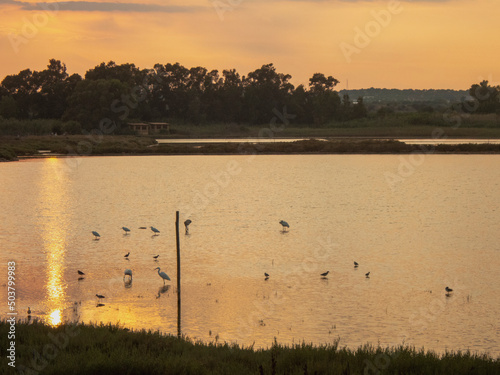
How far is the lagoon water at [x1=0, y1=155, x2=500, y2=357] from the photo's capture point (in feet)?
53.1

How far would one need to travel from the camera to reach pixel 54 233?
100ft

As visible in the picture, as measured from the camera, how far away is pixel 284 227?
31.8m

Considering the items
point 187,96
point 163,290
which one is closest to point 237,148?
point 187,96

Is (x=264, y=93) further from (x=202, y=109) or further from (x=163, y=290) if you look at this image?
(x=163, y=290)

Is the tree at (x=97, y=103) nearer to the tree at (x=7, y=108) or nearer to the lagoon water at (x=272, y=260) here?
the tree at (x=7, y=108)

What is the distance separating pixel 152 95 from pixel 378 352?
506 feet

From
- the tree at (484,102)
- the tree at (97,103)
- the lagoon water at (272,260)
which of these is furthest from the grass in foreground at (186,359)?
the tree at (484,102)

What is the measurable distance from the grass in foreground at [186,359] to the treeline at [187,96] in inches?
5257

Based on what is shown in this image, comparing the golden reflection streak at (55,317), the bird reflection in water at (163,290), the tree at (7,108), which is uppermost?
the tree at (7,108)

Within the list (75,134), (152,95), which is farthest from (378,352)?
(152,95)

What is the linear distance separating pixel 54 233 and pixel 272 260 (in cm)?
1160

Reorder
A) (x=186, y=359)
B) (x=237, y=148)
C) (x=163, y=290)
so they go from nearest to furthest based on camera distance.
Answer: (x=186, y=359), (x=163, y=290), (x=237, y=148)

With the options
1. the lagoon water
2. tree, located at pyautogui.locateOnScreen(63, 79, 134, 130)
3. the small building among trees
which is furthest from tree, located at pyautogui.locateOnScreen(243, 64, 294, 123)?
the lagoon water

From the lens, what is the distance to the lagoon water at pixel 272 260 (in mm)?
16188
